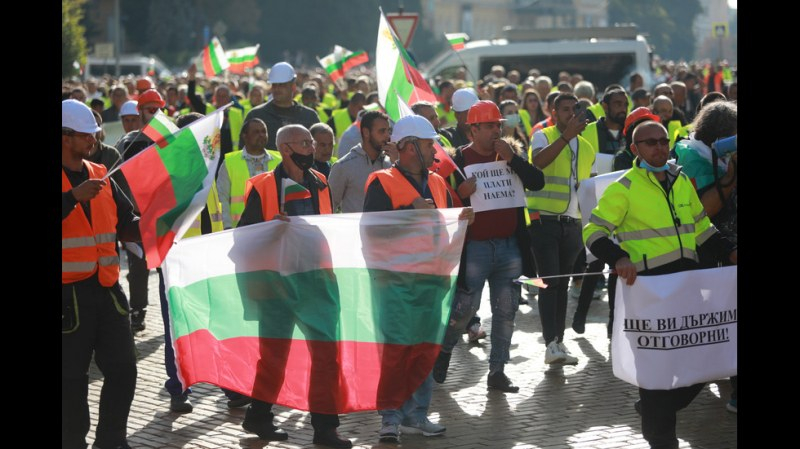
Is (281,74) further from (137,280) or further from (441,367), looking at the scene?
(441,367)

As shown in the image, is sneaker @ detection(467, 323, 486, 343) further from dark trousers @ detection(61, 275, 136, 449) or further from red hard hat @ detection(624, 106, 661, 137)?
dark trousers @ detection(61, 275, 136, 449)

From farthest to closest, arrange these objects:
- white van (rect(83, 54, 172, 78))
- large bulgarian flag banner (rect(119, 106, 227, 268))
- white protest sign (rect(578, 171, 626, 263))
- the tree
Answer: white van (rect(83, 54, 172, 78)) → the tree → white protest sign (rect(578, 171, 626, 263)) → large bulgarian flag banner (rect(119, 106, 227, 268))

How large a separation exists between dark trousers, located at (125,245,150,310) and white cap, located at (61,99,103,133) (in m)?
4.44

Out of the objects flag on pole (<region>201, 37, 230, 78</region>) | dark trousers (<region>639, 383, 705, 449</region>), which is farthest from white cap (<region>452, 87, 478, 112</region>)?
flag on pole (<region>201, 37, 230, 78</region>)

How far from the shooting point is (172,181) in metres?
7.32

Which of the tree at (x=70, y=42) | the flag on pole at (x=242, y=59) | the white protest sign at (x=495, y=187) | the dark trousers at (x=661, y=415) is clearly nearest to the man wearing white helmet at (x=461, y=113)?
the white protest sign at (x=495, y=187)

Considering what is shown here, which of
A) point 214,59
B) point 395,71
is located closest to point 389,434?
point 395,71

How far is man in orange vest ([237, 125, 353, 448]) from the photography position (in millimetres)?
7578

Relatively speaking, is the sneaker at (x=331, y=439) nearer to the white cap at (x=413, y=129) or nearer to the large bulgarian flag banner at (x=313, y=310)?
the large bulgarian flag banner at (x=313, y=310)

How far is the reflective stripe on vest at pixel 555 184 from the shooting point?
1001 cm

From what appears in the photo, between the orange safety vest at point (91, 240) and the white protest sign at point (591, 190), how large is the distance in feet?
12.6
